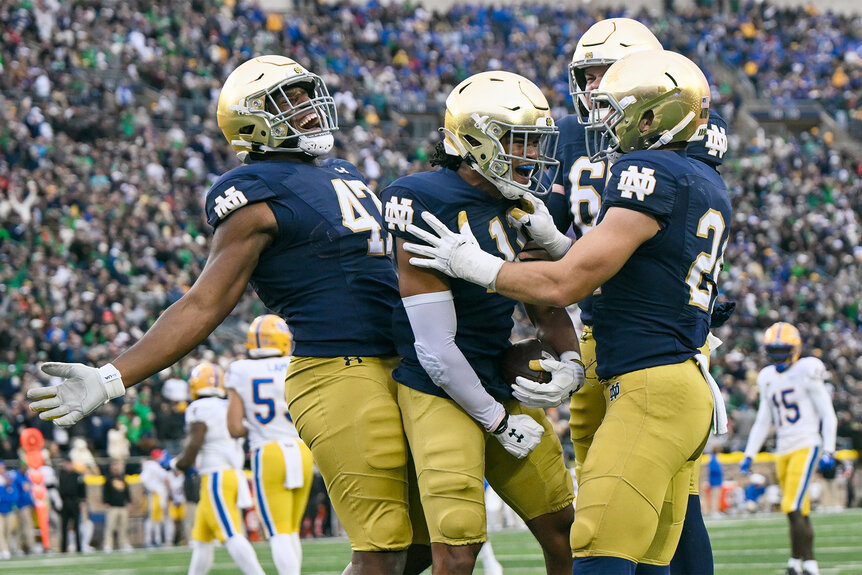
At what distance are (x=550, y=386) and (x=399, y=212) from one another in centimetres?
78

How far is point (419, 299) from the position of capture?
4453 mm

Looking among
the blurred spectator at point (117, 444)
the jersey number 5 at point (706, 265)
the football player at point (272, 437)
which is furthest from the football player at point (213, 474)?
the blurred spectator at point (117, 444)

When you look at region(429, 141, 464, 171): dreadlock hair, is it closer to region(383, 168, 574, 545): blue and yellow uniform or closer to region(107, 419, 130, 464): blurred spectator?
region(383, 168, 574, 545): blue and yellow uniform

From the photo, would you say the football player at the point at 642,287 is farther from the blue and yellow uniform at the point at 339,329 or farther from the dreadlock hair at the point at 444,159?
the blue and yellow uniform at the point at 339,329

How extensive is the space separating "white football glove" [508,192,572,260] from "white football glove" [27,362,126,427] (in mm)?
1471

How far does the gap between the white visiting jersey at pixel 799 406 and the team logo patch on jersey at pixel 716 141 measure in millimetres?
6195

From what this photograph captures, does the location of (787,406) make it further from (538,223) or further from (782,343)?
(538,223)

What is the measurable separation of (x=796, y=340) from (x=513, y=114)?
7045 millimetres

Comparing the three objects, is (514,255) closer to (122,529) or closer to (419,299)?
(419,299)

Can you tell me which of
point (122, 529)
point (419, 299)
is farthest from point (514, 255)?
point (122, 529)

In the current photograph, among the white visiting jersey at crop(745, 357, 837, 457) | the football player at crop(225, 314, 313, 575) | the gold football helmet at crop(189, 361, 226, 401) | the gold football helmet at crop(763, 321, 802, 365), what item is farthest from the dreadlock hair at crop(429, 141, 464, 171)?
the white visiting jersey at crop(745, 357, 837, 457)

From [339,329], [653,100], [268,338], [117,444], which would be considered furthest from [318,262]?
[117,444]

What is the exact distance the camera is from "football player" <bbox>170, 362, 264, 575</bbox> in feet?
28.9

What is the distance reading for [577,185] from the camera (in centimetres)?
534
